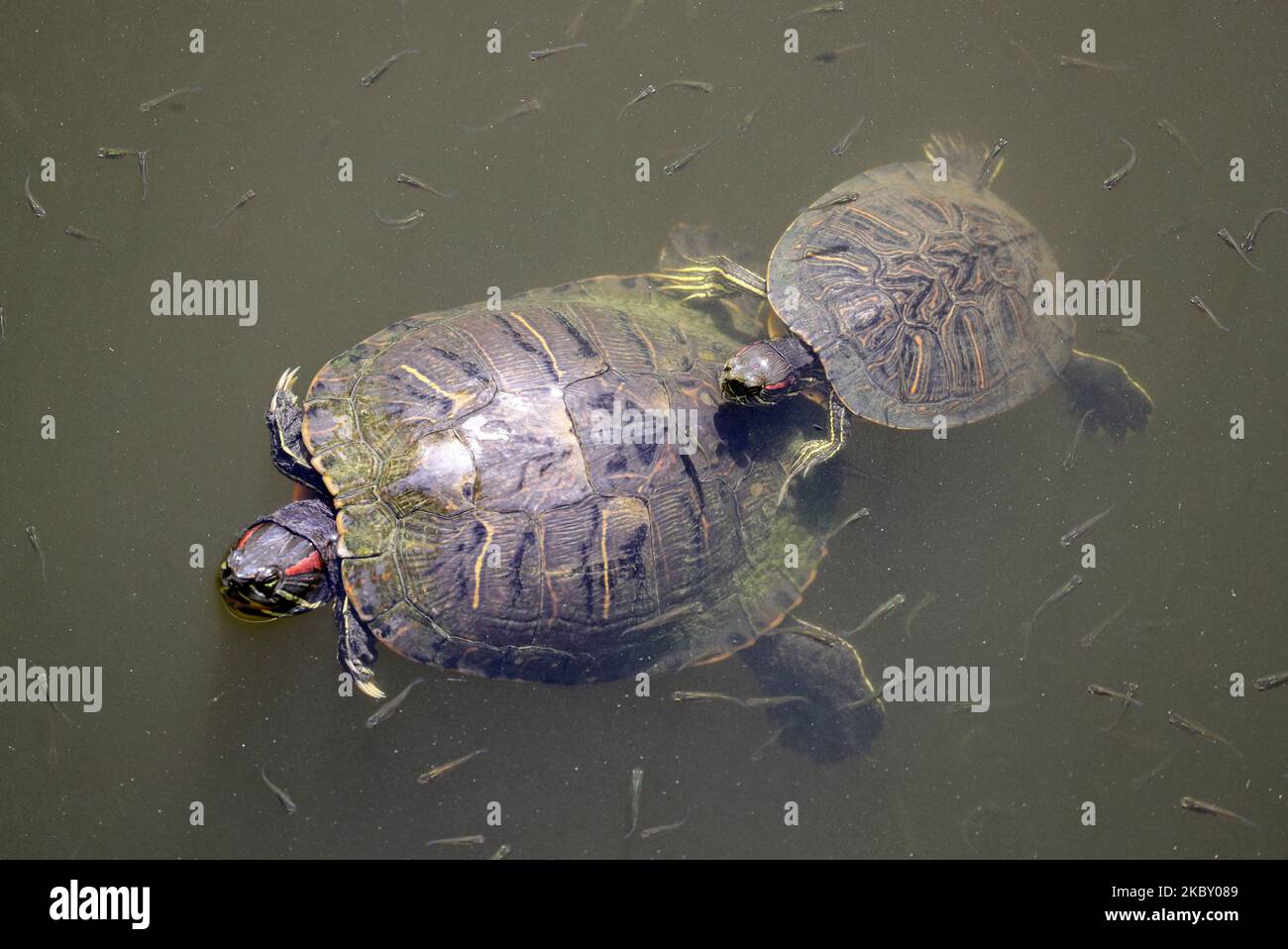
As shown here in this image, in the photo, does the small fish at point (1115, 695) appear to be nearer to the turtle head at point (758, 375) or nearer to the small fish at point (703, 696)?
the small fish at point (703, 696)

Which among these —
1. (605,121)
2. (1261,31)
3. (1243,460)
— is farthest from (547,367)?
(1261,31)

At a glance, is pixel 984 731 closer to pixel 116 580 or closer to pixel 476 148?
pixel 476 148

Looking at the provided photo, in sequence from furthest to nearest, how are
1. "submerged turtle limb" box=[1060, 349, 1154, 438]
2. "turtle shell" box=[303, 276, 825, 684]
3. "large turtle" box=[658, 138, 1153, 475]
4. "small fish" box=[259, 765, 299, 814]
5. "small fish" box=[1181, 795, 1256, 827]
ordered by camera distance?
"submerged turtle limb" box=[1060, 349, 1154, 438] → "small fish" box=[1181, 795, 1256, 827] → "small fish" box=[259, 765, 299, 814] → "large turtle" box=[658, 138, 1153, 475] → "turtle shell" box=[303, 276, 825, 684]

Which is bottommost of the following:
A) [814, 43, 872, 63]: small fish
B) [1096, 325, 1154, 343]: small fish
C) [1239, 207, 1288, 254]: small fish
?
[1096, 325, 1154, 343]: small fish

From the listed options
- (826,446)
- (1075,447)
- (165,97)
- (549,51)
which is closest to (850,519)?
(826,446)

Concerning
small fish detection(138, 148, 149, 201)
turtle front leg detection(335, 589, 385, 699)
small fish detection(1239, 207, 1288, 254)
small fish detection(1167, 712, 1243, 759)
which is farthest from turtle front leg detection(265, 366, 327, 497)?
small fish detection(1239, 207, 1288, 254)

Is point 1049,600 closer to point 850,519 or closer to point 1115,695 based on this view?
point 1115,695

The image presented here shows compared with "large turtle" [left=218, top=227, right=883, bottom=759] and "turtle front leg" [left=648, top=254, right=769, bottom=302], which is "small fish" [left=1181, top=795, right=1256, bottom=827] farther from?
"turtle front leg" [left=648, top=254, right=769, bottom=302]

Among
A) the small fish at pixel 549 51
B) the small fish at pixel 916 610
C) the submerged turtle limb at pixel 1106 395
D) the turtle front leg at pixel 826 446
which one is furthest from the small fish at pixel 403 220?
the submerged turtle limb at pixel 1106 395
